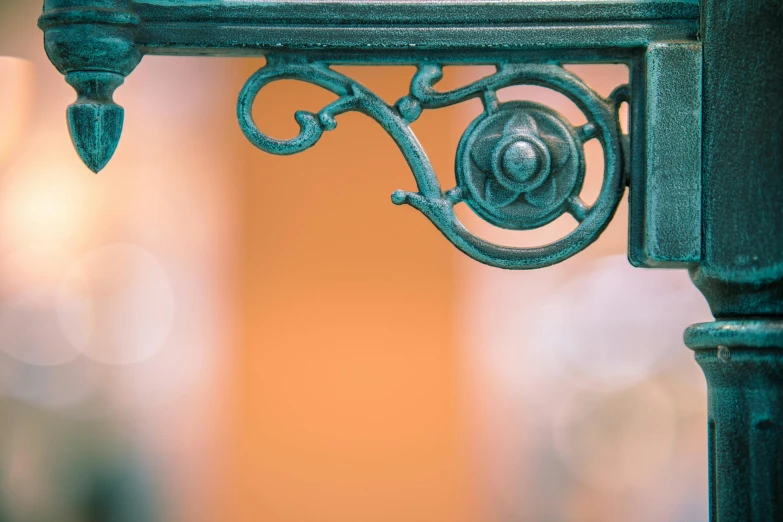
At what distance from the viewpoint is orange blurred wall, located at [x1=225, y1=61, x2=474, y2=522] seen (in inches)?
105

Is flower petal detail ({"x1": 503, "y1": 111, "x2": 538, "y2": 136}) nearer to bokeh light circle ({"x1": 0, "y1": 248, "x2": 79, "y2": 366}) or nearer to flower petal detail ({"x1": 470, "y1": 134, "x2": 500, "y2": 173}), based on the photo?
flower petal detail ({"x1": 470, "y1": 134, "x2": 500, "y2": 173})

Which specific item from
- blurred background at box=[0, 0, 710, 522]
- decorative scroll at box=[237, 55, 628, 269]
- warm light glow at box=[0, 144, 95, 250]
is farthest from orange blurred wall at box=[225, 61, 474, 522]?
decorative scroll at box=[237, 55, 628, 269]

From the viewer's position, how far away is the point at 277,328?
2.73 m

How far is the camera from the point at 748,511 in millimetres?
501

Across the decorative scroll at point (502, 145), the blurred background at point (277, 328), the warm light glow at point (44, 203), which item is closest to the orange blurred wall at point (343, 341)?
Answer: the blurred background at point (277, 328)

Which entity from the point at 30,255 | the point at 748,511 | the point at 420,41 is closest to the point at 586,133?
the point at 420,41

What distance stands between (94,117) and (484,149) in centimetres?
25

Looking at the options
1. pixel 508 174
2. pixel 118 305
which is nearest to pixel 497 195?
pixel 508 174

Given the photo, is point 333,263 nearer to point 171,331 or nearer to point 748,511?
point 171,331

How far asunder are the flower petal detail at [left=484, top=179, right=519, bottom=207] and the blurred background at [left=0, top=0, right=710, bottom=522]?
2.16m

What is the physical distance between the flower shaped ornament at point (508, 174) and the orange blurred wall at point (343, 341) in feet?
6.80

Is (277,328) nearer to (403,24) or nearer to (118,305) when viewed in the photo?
(118,305)

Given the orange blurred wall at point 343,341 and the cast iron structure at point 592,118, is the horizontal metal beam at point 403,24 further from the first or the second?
the orange blurred wall at point 343,341

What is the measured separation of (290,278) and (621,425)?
1258mm
